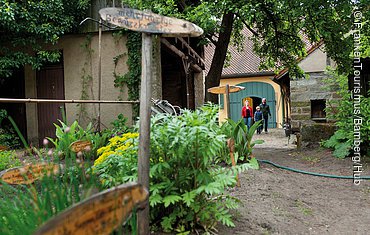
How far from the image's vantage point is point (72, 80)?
26.3 feet

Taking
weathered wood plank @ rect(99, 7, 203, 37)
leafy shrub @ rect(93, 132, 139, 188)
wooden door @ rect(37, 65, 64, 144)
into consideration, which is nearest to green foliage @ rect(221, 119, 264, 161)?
leafy shrub @ rect(93, 132, 139, 188)

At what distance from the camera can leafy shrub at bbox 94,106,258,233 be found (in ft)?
7.09

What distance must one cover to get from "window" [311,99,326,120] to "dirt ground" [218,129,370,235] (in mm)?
4735

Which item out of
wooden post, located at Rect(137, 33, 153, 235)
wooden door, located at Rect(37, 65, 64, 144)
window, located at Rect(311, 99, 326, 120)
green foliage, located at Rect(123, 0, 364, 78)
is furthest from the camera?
window, located at Rect(311, 99, 326, 120)

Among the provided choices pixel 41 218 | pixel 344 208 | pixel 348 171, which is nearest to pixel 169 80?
pixel 348 171

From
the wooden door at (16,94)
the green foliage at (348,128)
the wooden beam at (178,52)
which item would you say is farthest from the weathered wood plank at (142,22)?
the wooden door at (16,94)

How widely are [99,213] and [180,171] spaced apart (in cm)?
126

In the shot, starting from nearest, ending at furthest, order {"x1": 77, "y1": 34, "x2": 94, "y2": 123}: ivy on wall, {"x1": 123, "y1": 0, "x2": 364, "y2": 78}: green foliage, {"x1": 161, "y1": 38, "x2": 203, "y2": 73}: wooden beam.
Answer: {"x1": 123, "y1": 0, "x2": 364, "y2": 78}: green foliage, {"x1": 77, "y1": 34, "x2": 94, "y2": 123}: ivy on wall, {"x1": 161, "y1": 38, "x2": 203, "y2": 73}: wooden beam

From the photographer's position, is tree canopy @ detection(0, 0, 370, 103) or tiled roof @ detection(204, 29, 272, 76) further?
tiled roof @ detection(204, 29, 272, 76)

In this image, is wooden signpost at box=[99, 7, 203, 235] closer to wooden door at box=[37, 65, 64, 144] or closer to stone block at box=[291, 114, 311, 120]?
wooden door at box=[37, 65, 64, 144]

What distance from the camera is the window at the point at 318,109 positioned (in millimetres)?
9984

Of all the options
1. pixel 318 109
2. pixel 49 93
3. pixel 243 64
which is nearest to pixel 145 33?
pixel 49 93

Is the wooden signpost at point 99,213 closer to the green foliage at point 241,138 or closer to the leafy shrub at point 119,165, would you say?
the leafy shrub at point 119,165

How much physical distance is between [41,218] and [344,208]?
323 cm
